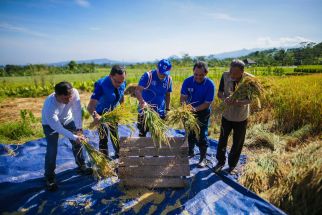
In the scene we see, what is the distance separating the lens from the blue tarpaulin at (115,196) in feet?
9.50

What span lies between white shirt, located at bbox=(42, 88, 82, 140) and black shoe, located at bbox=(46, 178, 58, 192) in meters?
0.80

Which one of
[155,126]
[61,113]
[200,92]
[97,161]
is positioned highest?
[200,92]

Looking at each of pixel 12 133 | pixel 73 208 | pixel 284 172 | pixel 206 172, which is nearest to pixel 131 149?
pixel 73 208

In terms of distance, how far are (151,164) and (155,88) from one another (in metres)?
1.10

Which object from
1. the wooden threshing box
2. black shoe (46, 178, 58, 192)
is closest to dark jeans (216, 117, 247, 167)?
the wooden threshing box

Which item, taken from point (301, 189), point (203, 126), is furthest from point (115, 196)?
point (301, 189)

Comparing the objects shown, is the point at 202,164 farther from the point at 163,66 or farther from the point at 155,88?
the point at 163,66

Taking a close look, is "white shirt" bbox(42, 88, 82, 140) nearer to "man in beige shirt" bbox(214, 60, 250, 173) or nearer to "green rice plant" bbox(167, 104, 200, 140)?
"green rice plant" bbox(167, 104, 200, 140)

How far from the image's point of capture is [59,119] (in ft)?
10.9

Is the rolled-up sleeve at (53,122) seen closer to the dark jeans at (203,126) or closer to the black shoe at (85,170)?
the black shoe at (85,170)

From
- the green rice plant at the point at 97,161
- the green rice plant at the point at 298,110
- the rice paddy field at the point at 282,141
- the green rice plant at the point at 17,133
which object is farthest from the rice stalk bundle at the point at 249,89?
the green rice plant at the point at 17,133

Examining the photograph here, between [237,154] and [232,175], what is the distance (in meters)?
0.33

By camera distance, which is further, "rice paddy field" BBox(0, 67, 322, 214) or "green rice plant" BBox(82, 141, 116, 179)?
"green rice plant" BBox(82, 141, 116, 179)

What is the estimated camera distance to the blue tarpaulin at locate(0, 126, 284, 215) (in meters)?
2.90
